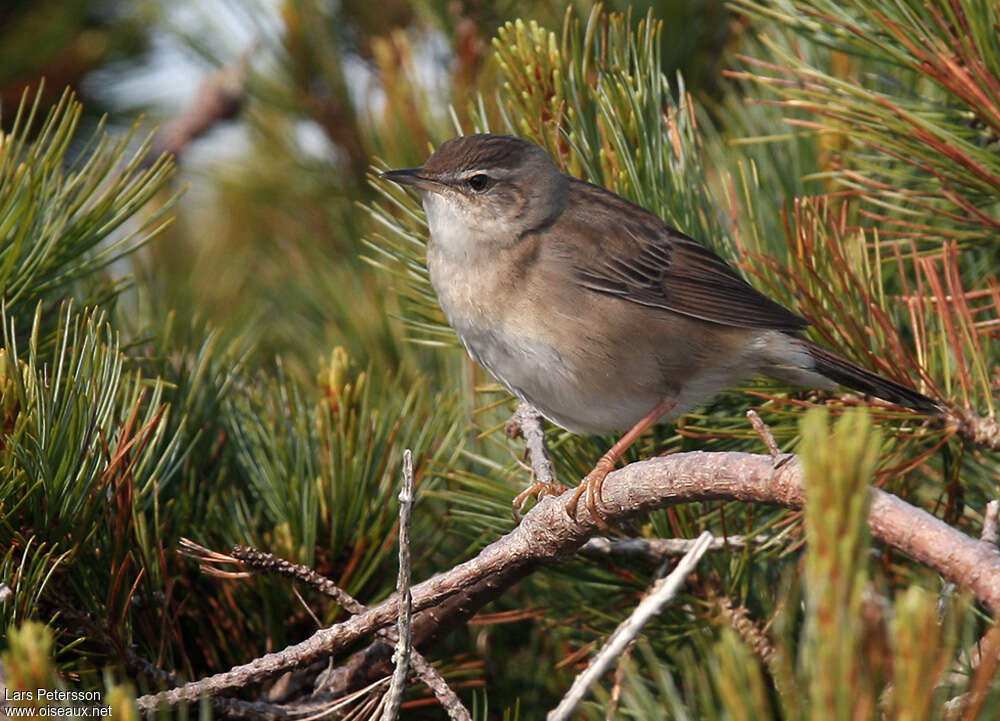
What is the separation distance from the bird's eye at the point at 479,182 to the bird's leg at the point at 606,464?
93cm

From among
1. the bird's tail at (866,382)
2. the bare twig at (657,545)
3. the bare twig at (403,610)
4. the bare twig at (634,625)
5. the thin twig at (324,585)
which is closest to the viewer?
the bare twig at (634,625)

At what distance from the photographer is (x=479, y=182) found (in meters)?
3.65

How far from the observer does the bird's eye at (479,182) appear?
3.62 m

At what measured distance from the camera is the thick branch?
61.6 inches

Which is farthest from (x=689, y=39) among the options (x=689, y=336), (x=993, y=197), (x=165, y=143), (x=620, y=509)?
(x=620, y=509)

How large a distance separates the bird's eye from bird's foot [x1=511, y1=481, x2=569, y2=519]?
1114mm

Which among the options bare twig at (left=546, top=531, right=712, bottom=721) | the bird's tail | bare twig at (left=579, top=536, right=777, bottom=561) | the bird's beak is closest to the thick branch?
bare twig at (left=546, top=531, right=712, bottom=721)

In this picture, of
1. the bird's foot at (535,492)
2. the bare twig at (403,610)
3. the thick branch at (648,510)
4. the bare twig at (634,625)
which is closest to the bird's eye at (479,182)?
the bird's foot at (535,492)

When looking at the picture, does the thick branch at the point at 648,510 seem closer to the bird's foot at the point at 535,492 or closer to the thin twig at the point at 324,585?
the thin twig at the point at 324,585

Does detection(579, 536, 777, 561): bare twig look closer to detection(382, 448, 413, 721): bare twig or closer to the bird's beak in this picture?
detection(382, 448, 413, 721): bare twig

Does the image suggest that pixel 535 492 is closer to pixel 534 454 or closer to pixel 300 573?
pixel 534 454

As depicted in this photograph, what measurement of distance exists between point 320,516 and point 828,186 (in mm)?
1881

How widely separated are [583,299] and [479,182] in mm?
544

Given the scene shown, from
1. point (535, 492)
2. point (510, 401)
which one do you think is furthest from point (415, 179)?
point (535, 492)
